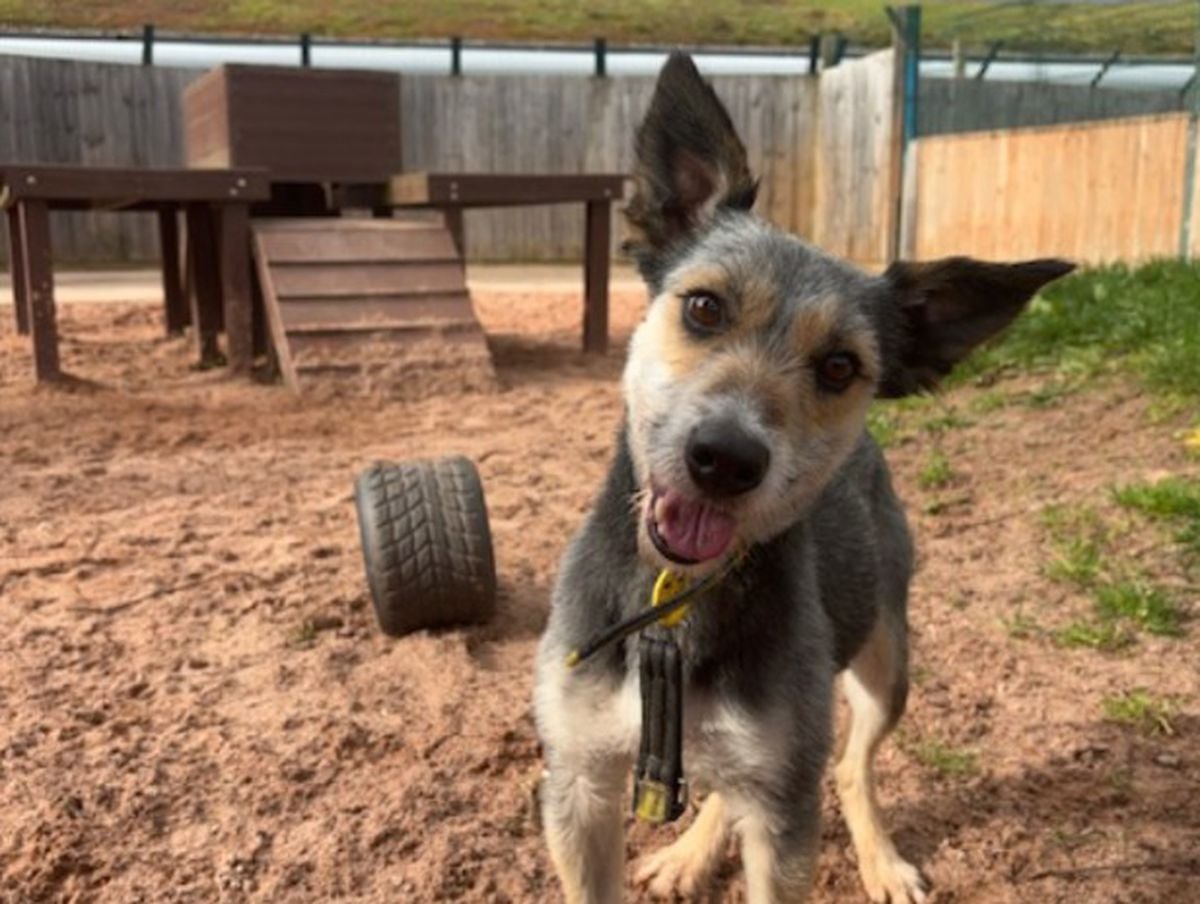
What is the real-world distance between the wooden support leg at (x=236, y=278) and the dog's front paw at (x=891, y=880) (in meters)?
7.25

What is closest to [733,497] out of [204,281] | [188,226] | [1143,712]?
[1143,712]

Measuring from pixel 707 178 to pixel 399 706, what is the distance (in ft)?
6.48

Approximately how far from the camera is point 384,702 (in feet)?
12.6

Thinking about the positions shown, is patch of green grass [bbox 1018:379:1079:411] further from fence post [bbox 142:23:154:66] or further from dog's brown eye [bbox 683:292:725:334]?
fence post [bbox 142:23:154:66]

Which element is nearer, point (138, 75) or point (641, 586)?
point (641, 586)

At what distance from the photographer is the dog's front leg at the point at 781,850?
8.21 feet

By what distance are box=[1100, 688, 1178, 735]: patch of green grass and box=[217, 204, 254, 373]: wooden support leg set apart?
23.5ft

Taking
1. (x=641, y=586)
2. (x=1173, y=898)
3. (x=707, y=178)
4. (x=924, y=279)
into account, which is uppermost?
(x=707, y=178)

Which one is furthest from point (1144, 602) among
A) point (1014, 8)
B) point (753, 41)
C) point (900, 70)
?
point (753, 41)

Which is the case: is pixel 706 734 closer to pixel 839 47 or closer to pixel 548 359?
pixel 548 359

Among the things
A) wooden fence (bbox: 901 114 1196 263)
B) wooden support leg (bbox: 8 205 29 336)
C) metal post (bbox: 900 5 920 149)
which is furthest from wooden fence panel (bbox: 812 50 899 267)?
wooden support leg (bbox: 8 205 29 336)

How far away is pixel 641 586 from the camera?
8.45 feet

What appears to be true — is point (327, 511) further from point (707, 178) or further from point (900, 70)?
point (900, 70)

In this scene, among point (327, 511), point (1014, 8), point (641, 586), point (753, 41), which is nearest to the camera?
point (641, 586)
